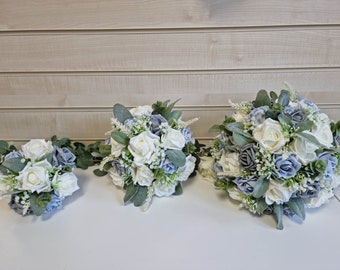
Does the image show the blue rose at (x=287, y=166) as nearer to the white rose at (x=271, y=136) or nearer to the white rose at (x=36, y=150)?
the white rose at (x=271, y=136)

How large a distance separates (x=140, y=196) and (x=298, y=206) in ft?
1.47

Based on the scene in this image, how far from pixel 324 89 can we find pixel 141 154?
0.70 metres

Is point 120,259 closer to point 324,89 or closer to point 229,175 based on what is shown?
point 229,175

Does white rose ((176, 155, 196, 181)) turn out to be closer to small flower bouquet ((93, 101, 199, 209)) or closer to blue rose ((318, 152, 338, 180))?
small flower bouquet ((93, 101, 199, 209))

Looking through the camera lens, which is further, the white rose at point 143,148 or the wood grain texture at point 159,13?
the wood grain texture at point 159,13

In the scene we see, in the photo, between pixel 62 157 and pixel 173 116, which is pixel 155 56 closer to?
pixel 173 116

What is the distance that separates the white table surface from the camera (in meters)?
0.75

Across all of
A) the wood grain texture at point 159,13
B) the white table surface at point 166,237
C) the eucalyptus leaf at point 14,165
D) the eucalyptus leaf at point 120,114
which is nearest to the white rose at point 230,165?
the white table surface at point 166,237

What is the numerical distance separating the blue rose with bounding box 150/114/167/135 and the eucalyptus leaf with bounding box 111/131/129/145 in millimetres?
83

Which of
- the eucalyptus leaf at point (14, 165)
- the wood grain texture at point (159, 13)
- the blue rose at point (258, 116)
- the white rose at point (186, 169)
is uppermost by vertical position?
the wood grain texture at point (159, 13)

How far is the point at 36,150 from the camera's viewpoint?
36.5 inches

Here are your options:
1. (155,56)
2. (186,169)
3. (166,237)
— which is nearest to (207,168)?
(186,169)

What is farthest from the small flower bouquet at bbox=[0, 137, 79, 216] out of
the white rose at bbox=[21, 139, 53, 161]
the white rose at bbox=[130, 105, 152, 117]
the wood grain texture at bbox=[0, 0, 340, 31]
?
the wood grain texture at bbox=[0, 0, 340, 31]

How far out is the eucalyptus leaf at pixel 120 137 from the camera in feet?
3.00
